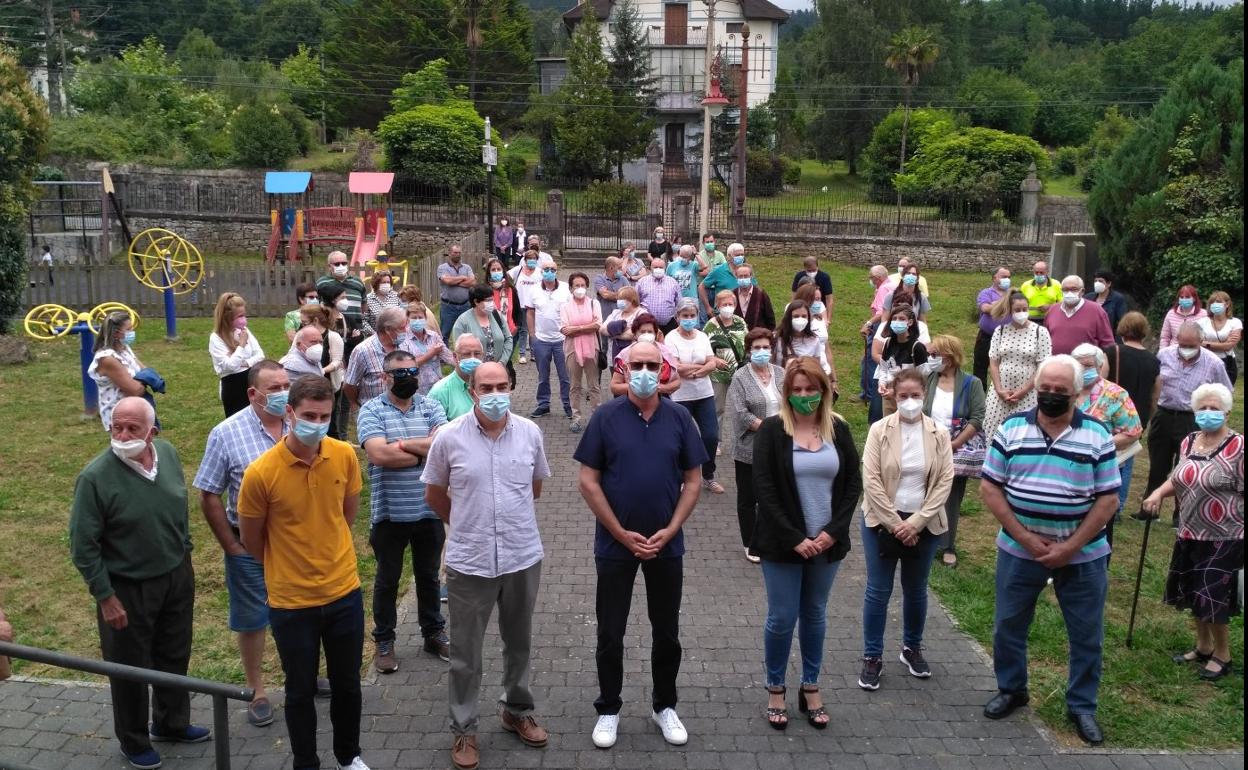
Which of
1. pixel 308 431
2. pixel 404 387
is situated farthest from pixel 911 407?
pixel 308 431

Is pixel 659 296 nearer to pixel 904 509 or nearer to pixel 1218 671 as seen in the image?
pixel 904 509

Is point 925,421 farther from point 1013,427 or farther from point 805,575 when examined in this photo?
point 805,575

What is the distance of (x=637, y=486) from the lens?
523cm

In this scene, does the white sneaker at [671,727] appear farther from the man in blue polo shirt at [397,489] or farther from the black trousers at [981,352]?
the black trousers at [981,352]

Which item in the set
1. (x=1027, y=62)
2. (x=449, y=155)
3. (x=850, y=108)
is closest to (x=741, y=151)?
(x=449, y=155)

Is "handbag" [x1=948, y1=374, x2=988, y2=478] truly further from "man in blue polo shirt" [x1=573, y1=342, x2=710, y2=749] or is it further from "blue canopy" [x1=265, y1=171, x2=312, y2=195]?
"blue canopy" [x1=265, y1=171, x2=312, y2=195]

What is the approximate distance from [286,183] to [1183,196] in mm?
23465

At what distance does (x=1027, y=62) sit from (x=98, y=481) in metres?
77.4

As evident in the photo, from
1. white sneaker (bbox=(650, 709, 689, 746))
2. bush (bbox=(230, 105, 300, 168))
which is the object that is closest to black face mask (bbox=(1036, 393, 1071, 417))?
white sneaker (bbox=(650, 709, 689, 746))

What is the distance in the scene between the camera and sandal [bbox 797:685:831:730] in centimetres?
554

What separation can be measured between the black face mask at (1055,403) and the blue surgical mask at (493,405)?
2.73 m

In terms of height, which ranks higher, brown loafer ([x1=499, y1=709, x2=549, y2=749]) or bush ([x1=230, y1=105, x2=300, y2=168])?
bush ([x1=230, y1=105, x2=300, y2=168])

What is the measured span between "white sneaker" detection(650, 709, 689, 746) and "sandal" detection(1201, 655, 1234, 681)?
324 cm

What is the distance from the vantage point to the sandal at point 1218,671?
20.4 feet
